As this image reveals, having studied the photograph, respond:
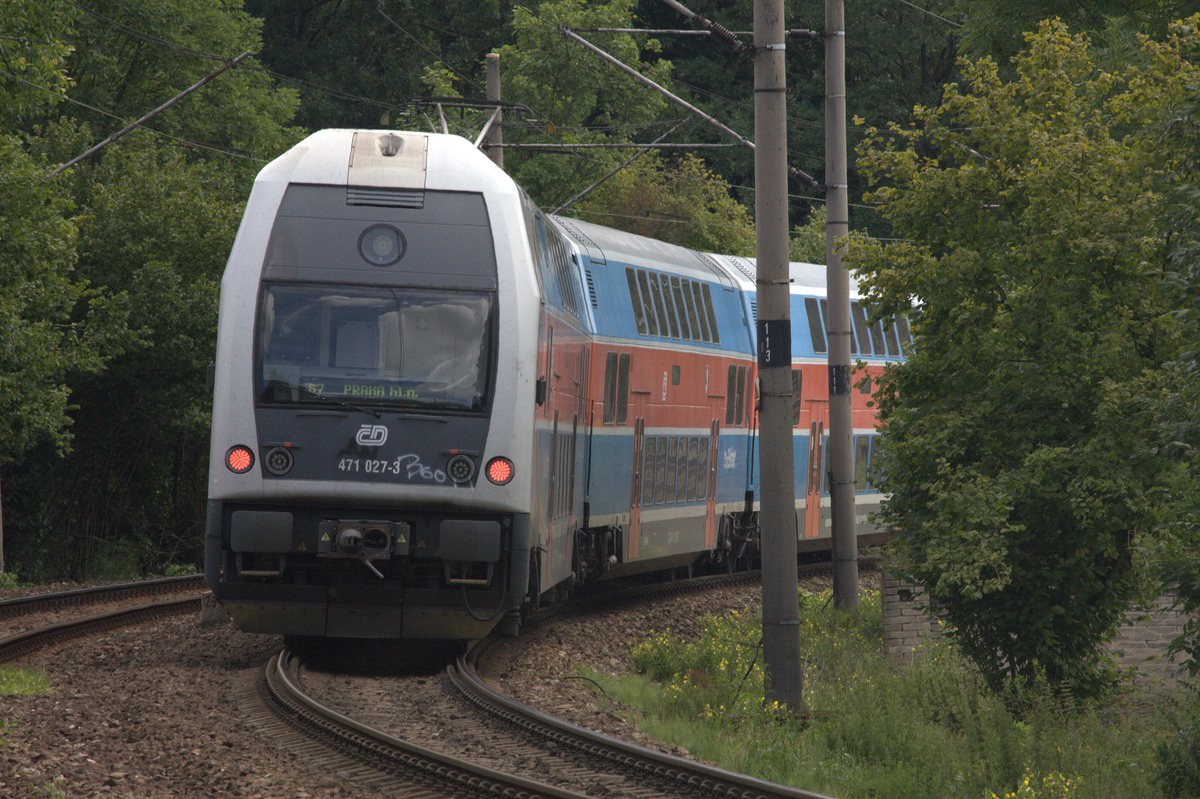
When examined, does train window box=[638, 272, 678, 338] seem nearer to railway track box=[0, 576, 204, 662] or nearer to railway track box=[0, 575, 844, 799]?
railway track box=[0, 576, 204, 662]

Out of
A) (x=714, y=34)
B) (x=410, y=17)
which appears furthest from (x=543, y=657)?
Answer: (x=410, y=17)

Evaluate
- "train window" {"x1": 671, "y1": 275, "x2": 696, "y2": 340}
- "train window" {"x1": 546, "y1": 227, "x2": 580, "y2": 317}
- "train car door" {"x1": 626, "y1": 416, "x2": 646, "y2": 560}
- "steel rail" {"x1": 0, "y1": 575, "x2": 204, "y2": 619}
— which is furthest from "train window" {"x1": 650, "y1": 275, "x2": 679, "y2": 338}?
"steel rail" {"x1": 0, "y1": 575, "x2": 204, "y2": 619}

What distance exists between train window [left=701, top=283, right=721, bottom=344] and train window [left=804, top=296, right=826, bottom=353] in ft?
11.2

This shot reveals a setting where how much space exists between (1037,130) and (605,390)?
6.00 metres

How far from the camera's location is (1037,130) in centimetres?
1327

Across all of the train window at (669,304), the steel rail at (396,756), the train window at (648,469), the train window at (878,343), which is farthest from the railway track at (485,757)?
the train window at (878,343)

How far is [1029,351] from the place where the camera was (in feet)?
44.2

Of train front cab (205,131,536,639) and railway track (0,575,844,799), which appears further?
train front cab (205,131,536,639)

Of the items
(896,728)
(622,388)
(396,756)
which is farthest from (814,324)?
(396,756)

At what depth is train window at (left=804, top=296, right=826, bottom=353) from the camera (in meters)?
25.1

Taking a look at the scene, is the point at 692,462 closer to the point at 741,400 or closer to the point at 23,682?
the point at 741,400

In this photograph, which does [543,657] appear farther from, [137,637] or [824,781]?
[824,781]

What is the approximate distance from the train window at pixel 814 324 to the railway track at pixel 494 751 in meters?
14.8

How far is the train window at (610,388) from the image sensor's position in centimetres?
1739
